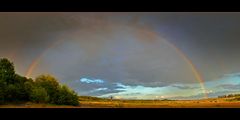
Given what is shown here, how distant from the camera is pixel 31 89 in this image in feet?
37.2

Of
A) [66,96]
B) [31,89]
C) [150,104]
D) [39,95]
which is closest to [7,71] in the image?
[31,89]

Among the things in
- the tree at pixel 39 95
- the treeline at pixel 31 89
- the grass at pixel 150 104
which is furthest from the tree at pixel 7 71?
the grass at pixel 150 104

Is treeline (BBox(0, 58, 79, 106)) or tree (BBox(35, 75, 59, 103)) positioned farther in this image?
tree (BBox(35, 75, 59, 103))

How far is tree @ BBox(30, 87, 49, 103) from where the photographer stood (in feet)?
34.4

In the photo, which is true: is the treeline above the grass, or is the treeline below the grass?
above

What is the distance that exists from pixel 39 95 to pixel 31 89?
414mm

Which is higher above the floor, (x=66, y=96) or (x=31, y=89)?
(x=31, y=89)

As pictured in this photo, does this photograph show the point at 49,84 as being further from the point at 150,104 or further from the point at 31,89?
the point at 150,104

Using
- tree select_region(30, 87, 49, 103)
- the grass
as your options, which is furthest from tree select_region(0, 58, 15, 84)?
the grass

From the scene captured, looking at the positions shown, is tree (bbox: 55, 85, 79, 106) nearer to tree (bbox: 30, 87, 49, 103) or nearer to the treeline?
the treeline

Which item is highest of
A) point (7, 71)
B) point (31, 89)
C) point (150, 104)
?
point (7, 71)
